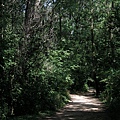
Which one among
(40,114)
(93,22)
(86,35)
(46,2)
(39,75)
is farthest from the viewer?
(86,35)

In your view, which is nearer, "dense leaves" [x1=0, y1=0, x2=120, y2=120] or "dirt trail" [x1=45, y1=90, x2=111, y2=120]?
"dense leaves" [x1=0, y1=0, x2=120, y2=120]

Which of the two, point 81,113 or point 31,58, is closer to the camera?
point 31,58

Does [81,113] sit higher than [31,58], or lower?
lower

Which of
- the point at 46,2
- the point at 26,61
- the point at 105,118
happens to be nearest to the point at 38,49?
the point at 26,61

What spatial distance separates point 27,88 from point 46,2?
521 cm

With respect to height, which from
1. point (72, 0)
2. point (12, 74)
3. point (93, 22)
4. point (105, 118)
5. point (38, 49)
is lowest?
point (105, 118)

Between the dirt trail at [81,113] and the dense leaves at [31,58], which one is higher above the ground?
the dense leaves at [31,58]

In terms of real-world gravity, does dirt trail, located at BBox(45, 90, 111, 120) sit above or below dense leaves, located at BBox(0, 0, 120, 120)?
below

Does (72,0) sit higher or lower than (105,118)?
higher

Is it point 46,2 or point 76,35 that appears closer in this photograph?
point 46,2

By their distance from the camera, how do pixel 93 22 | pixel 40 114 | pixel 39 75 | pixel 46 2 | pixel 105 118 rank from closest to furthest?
1. pixel 105 118
2. pixel 40 114
3. pixel 39 75
4. pixel 46 2
5. pixel 93 22

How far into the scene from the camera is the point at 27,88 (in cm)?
1166

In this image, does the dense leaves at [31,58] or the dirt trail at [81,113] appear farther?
the dirt trail at [81,113]

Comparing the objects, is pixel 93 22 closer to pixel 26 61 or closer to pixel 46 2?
pixel 46 2
